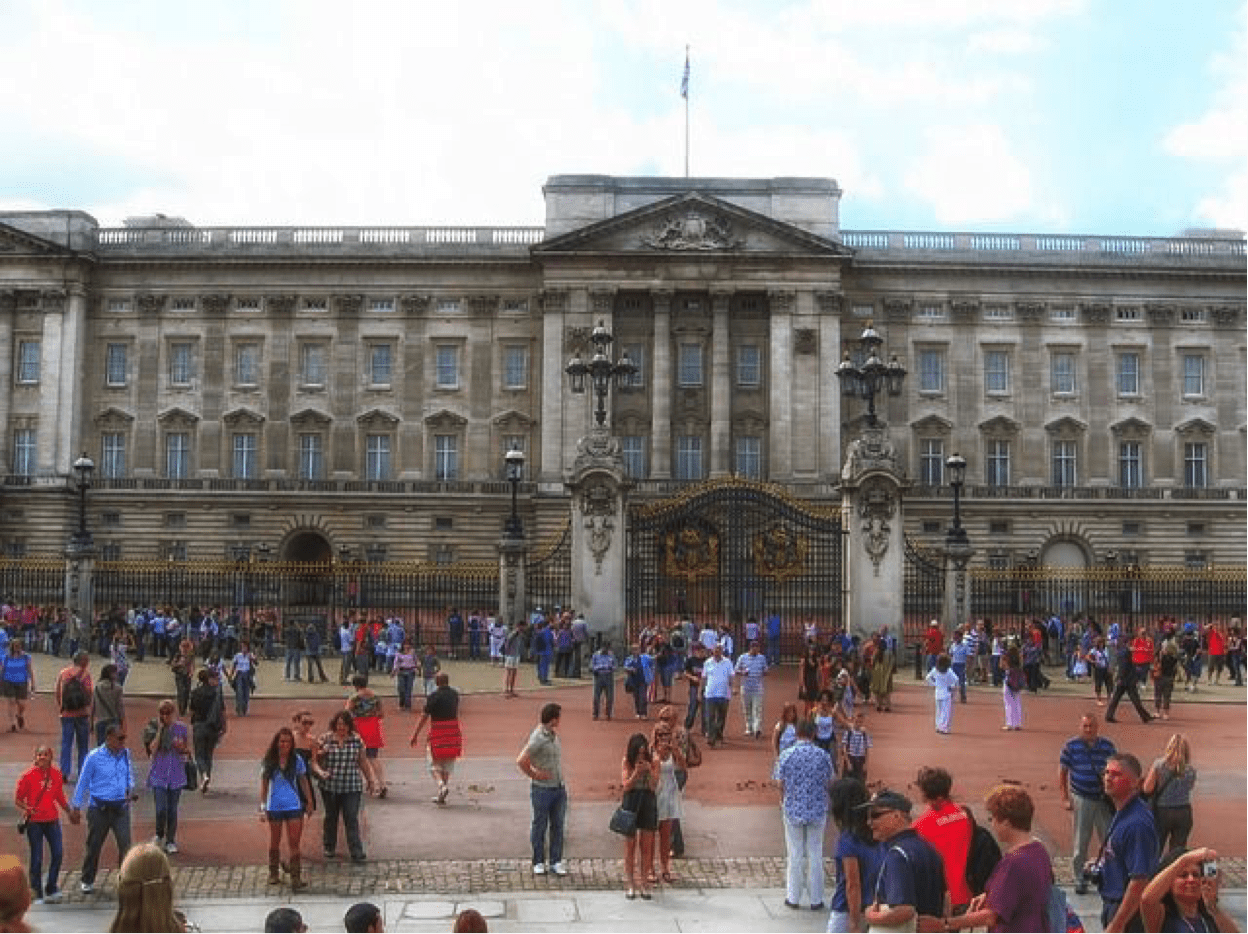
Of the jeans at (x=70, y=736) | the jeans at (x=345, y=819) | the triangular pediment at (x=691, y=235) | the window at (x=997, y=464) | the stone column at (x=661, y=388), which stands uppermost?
the triangular pediment at (x=691, y=235)

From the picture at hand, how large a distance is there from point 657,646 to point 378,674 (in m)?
9.59

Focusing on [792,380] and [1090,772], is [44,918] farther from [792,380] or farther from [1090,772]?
[792,380]

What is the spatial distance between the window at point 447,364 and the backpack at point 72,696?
137 ft

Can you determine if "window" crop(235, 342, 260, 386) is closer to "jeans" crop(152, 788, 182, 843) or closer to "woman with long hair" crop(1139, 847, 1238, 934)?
"jeans" crop(152, 788, 182, 843)

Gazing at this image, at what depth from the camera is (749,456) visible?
5506cm

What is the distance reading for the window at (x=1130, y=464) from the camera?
2213 inches

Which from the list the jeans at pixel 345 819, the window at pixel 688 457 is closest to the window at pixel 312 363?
the window at pixel 688 457

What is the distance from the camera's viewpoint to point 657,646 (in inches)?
934

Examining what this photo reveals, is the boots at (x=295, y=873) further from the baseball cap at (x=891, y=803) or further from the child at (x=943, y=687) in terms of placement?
the child at (x=943, y=687)

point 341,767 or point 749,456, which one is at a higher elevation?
point 749,456

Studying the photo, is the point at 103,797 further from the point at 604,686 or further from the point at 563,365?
the point at 563,365

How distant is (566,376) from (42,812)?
1714 inches

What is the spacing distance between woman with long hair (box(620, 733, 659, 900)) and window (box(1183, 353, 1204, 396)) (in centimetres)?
5166

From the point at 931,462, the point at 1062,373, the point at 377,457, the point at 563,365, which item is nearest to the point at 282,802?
the point at 563,365
